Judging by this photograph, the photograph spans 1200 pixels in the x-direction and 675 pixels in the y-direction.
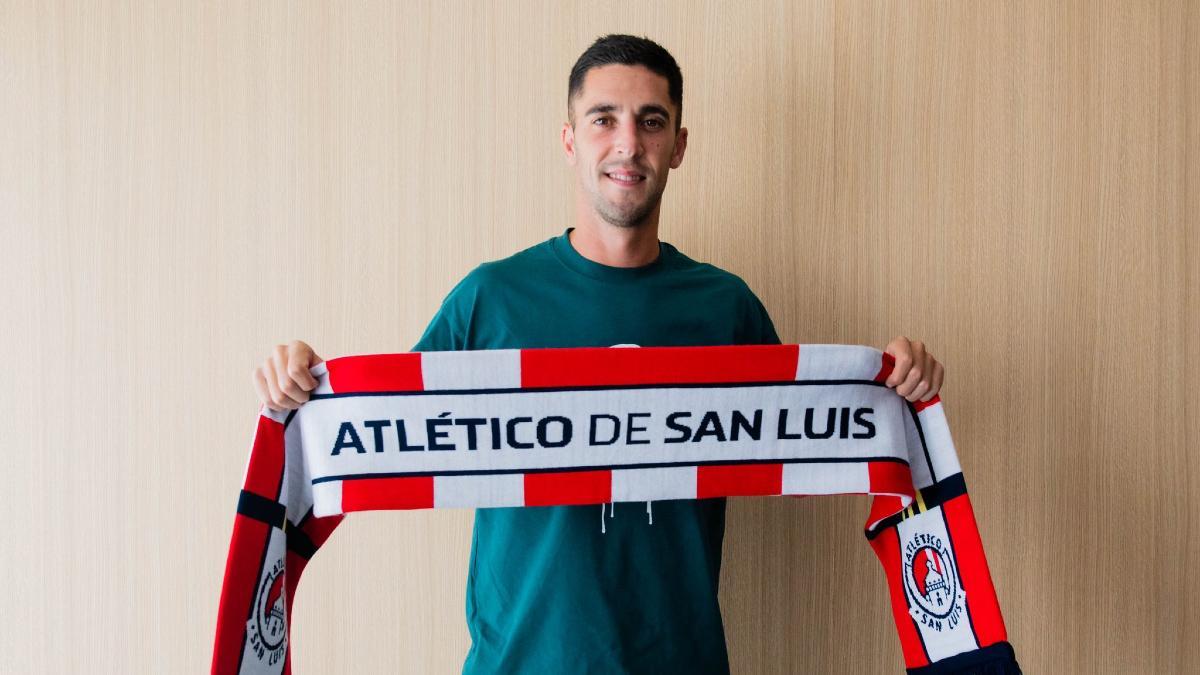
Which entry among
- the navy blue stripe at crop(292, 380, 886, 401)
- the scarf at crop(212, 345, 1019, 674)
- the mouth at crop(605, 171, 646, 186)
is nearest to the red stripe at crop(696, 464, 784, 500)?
the scarf at crop(212, 345, 1019, 674)

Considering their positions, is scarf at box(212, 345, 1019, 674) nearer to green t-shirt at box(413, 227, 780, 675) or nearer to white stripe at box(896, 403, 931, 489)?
white stripe at box(896, 403, 931, 489)

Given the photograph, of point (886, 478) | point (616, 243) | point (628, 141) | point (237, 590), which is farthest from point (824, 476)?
point (237, 590)

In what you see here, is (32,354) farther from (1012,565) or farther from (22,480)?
(1012,565)

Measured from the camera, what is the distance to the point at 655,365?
1.09m

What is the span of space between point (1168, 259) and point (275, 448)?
1600 mm

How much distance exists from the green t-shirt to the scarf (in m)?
0.11

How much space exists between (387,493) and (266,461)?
0.16 metres

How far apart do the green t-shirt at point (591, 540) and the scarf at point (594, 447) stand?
11cm

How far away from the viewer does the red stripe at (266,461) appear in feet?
3.46

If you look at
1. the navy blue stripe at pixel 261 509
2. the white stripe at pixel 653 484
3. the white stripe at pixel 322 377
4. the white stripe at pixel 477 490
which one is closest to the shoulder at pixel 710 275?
the white stripe at pixel 653 484

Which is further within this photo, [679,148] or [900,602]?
[679,148]

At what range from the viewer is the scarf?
3.51ft

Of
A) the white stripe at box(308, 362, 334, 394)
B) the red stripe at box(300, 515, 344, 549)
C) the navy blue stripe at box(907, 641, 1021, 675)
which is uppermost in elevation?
the white stripe at box(308, 362, 334, 394)

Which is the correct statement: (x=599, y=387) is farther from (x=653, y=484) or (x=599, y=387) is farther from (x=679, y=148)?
(x=679, y=148)
